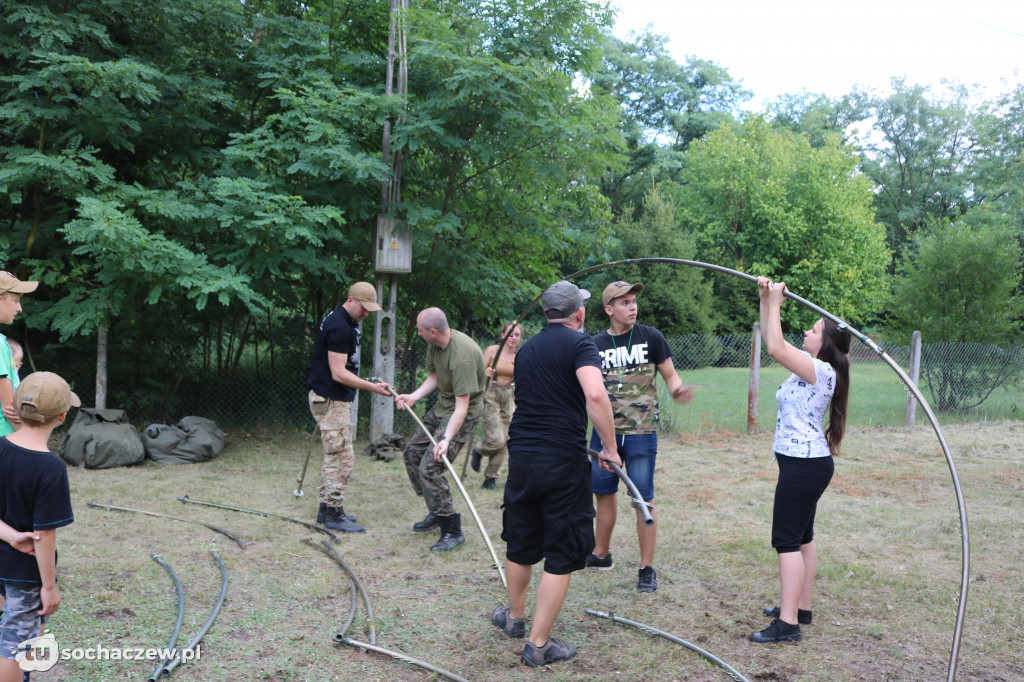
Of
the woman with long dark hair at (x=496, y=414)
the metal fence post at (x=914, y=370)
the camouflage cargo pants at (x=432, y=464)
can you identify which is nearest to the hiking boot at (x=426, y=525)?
the camouflage cargo pants at (x=432, y=464)

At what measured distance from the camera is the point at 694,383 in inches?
569

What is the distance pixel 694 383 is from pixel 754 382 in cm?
335

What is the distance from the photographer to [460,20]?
30.2 feet

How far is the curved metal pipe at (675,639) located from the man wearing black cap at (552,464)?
0.49 metres

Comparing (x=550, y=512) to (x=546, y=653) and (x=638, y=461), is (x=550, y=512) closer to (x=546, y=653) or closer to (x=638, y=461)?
(x=546, y=653)

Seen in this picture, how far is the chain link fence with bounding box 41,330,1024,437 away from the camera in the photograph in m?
9.81

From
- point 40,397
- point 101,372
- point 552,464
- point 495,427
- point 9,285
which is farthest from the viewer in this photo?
point 101,372

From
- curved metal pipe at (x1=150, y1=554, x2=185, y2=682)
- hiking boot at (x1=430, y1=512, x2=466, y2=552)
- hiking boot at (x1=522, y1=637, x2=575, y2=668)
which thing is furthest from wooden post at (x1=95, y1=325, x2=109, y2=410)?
hiking boot at (x1=522, y1=637, x2=575, y2=668)

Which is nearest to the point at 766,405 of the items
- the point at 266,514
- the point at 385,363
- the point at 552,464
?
the point at 385,363

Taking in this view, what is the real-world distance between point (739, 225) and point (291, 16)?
2291 cm

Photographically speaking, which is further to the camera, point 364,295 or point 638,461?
point 364,295

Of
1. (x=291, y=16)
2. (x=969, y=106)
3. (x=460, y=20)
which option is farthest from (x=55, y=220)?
(x=969, y=106)

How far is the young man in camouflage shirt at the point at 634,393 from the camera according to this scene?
15.6 feet

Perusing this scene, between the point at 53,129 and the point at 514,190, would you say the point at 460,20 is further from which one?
the point at 53,129
